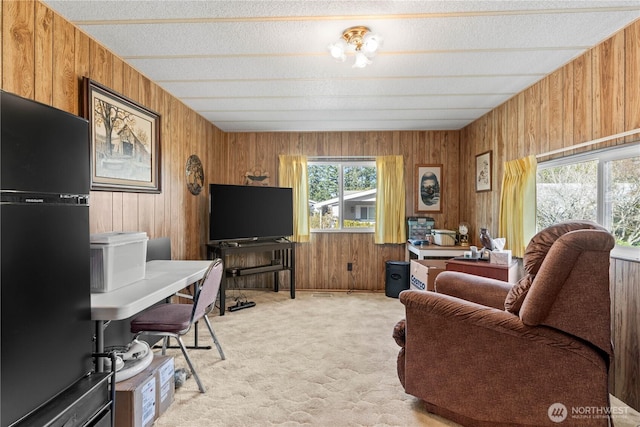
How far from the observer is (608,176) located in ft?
7.09

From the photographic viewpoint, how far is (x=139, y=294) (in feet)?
5.26

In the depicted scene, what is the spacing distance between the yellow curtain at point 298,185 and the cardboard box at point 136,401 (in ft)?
9.51

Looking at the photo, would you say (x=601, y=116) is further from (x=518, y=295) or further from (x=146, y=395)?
(x=146, y=395)

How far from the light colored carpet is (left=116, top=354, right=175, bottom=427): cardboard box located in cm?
8

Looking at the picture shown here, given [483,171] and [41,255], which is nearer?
[41,255]

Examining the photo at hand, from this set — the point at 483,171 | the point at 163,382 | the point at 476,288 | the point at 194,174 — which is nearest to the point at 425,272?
the point at 476,288

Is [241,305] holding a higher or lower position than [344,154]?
lower

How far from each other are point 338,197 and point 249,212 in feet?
4.44

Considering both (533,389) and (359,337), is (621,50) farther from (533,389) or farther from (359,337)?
(359,337)

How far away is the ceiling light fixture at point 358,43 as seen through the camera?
1939mm

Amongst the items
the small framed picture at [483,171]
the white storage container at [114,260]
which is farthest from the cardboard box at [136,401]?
the small framed picture at [483,171]

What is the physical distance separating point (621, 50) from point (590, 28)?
0.81ft

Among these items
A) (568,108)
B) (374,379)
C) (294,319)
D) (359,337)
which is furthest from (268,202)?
(568,108)

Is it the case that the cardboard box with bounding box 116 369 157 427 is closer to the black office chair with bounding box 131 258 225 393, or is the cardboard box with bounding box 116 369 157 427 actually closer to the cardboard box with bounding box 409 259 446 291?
the black office chair with bounding box 131 258 225 393
